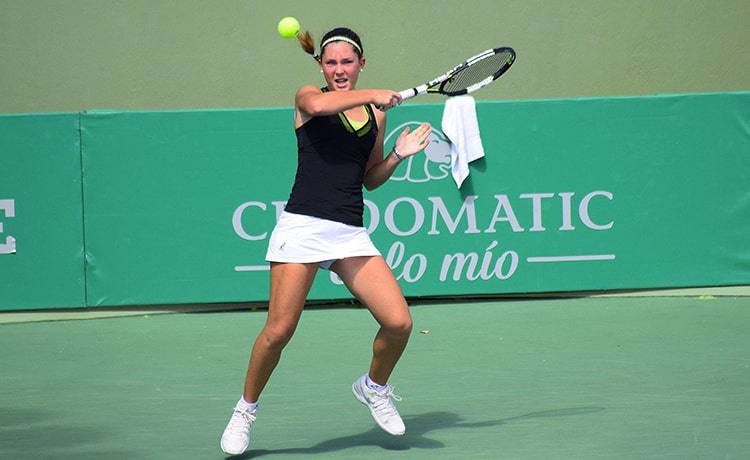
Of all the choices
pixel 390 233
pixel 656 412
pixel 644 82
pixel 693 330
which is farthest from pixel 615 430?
pixel 644 82

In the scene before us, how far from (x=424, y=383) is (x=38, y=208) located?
4.05 m

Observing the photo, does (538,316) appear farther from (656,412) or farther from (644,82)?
(644,82)

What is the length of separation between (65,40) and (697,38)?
22.0ft

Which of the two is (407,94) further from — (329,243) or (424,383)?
(424,383)

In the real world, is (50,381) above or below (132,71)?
below

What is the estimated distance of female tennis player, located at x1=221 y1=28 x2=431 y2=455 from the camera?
16.4 ft

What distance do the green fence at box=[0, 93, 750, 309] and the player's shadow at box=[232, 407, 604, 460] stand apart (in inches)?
146

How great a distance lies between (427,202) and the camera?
9.43 meters

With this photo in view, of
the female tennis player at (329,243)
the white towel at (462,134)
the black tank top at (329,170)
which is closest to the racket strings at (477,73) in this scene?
the female tennis player at (329,243)

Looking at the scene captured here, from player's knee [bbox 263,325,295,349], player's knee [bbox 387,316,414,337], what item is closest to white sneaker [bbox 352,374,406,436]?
player's knee [bbox 387,316,414,337]

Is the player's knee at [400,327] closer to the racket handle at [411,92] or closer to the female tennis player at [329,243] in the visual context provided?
the female tennis player at [329,243]

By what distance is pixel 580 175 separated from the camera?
955 centimetres

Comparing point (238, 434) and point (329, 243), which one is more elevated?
point (329, 243)

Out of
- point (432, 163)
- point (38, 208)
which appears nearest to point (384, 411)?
point (432, 163)
